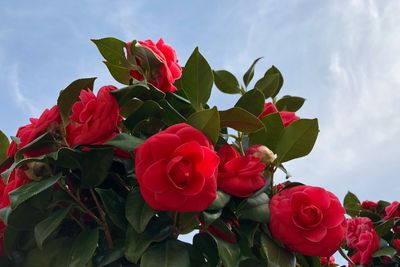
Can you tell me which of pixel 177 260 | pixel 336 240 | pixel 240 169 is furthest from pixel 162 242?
pixel 336 240

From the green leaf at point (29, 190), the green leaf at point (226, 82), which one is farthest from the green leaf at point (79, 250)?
the green leaf at point (226, 82)

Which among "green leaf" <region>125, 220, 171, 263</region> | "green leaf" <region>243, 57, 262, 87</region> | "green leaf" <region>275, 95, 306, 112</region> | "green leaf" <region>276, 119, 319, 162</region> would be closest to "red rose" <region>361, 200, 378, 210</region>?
"green leaf" <region>275, 95, 306, 112</region>

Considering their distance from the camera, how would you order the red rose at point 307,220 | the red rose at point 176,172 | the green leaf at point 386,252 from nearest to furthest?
the red rose at point 176,172 < the red rose at point 307,220 < the green leaf at point 386,252

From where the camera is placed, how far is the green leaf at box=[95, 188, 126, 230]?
849 millimetres

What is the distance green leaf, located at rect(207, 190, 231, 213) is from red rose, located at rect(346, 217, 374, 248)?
0.78m

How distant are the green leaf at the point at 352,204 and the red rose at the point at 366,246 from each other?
0.24 m

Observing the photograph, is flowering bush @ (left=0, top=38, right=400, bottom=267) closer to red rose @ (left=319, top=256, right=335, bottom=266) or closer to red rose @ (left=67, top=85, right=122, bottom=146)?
red rose @ (left=67, top=85, right=122, bottom=146)

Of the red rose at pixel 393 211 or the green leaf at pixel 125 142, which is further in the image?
the red rose at pixel 393 211

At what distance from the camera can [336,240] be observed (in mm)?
909

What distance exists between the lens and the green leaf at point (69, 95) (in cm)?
93

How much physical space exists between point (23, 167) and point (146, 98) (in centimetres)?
23

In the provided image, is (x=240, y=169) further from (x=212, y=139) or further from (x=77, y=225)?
(x=77, y=225)

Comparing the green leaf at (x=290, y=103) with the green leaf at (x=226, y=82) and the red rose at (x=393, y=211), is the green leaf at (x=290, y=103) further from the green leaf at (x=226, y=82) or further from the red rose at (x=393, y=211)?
the red rose at (x=393, y=211)

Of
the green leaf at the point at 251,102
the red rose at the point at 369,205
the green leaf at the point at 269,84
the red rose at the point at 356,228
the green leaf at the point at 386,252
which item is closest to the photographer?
the green leaf at the point at 251,102
